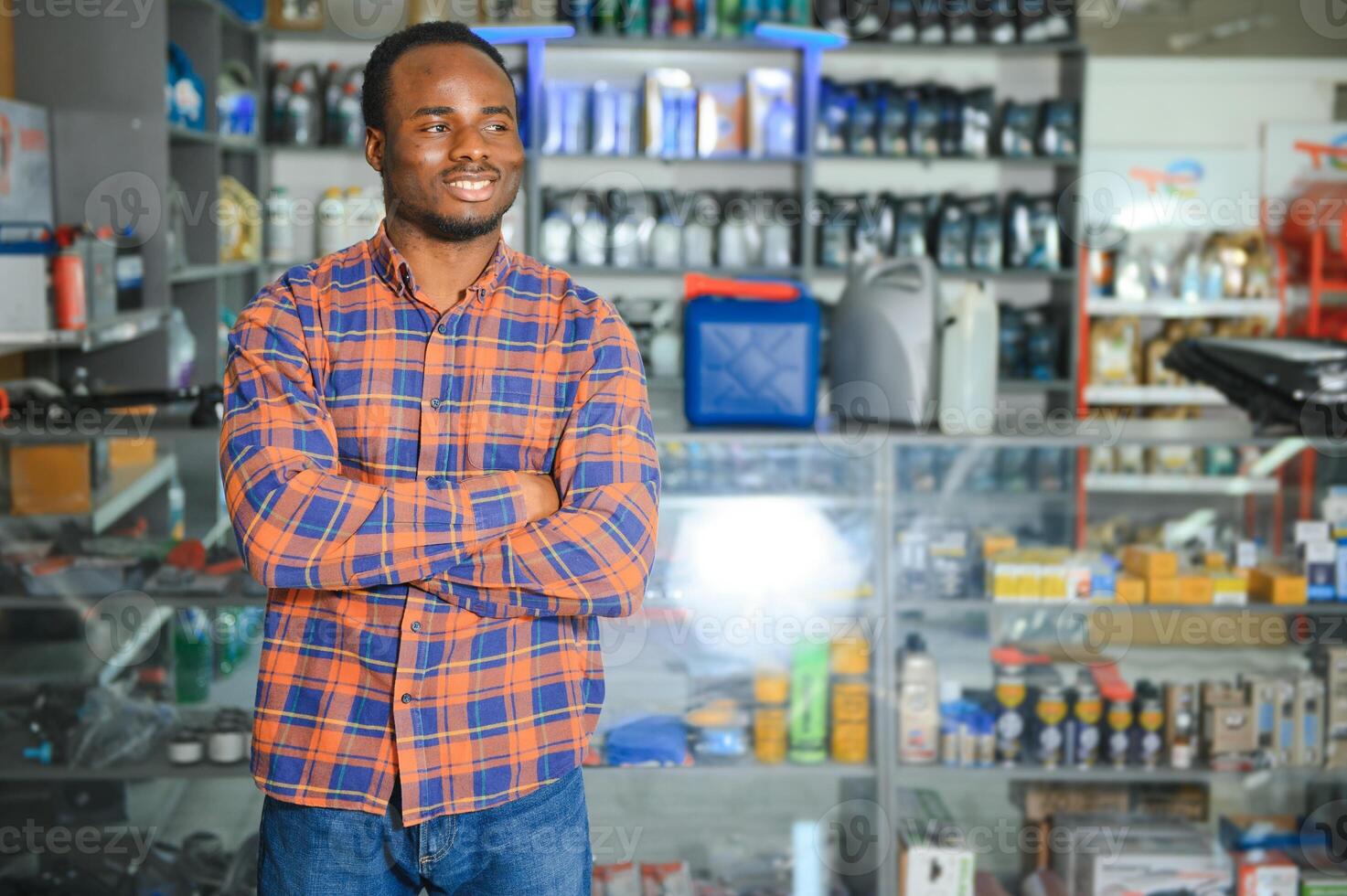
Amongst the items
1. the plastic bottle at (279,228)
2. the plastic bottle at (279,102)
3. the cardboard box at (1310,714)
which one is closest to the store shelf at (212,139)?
the plastic bottle at (279,102)

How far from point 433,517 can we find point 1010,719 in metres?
1.82

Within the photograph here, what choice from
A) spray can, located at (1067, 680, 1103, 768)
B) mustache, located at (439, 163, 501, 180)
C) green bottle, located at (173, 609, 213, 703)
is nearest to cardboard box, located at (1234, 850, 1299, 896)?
spray can, located at (1067, 680, 1103, 768)

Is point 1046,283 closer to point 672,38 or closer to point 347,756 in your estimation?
point 672,38

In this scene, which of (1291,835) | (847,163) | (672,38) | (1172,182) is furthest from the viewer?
(1172,182)

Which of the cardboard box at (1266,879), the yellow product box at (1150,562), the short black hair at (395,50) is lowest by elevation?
the cardboard box at (1266,879)

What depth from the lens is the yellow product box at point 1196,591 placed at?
2.92 meters

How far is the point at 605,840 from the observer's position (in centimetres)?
294

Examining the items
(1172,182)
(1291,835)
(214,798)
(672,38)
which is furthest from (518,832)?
(1172,182)

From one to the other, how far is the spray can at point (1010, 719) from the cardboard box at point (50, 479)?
75.8 inches

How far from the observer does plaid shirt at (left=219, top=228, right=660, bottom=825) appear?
4.97 ft

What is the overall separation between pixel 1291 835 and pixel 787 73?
3897 millimetres

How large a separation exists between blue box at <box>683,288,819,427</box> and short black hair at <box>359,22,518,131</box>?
1.20 meters

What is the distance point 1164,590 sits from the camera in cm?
293

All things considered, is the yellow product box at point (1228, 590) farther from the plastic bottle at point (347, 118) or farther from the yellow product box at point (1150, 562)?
the plastic bottle at point (347, 118)
